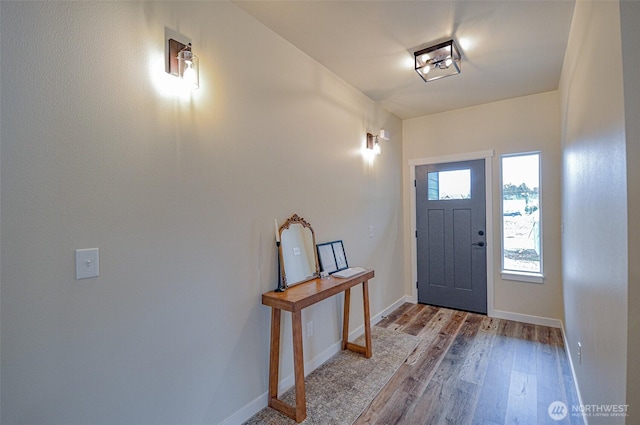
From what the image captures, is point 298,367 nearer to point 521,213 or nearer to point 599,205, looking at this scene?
point 599,205

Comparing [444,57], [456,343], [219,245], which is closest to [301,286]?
[219,245]

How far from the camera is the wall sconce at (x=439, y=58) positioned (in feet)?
7.88

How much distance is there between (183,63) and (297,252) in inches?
58.2

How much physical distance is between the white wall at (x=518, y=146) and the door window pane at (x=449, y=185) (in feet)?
0.91

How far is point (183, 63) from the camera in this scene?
63.9 inches

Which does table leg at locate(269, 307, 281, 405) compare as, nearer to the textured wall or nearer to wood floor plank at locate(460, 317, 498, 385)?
wood floor plank at locate(460, 317, 498, 385)

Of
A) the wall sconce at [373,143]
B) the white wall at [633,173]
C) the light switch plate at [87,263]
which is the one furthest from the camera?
the wall sconce at [373,143]

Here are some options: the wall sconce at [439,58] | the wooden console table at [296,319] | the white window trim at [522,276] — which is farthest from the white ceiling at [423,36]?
the white window trim at [522,276]

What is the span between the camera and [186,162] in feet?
5.55

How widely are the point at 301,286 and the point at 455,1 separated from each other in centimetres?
219

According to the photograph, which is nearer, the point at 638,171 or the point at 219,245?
the point at 638,171

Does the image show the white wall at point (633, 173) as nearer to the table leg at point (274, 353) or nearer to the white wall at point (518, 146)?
the table leg at point (274, 353)

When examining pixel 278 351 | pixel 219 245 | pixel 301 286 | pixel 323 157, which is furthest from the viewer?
pixel 323 157

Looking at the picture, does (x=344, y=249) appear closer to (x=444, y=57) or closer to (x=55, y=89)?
(x=444, y=57)
